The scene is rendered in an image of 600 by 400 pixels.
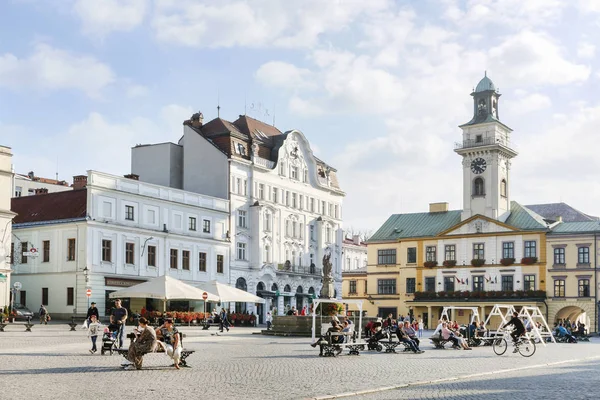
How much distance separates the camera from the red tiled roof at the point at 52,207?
5875cm

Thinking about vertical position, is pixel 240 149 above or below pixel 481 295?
above

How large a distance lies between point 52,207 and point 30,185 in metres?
30.4

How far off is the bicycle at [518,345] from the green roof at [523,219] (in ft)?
157

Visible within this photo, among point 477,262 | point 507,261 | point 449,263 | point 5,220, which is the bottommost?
point 449,263

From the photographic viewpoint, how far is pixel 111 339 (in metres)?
25.5

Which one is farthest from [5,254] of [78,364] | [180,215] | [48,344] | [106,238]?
[78,364]

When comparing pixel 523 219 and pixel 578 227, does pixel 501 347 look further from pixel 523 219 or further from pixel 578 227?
pixel 523 219

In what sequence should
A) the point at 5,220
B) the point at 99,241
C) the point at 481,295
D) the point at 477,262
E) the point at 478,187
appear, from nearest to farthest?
the point at 5,220, the point at 99,241, the point at 481,295, the point at 477,262, the point at 478,187

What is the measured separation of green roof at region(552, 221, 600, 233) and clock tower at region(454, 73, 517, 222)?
Result: 19.4 ft

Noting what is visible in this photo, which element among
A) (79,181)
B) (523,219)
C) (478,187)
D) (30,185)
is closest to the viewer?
(79,181)

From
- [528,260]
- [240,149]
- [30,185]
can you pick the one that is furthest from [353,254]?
[240,149]

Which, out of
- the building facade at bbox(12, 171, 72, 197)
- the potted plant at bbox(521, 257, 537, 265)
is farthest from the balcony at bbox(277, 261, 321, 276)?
the building facade at bbox(12, 171, 72, 197)

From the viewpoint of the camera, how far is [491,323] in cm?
7869

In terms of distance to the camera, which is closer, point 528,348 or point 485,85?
point 528,348
